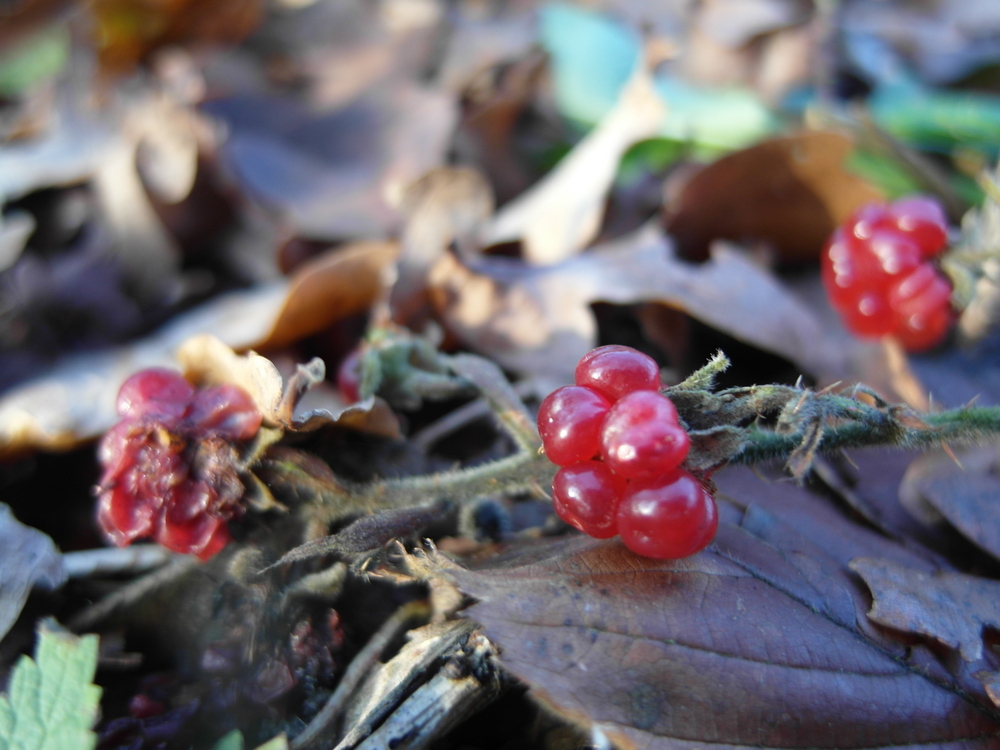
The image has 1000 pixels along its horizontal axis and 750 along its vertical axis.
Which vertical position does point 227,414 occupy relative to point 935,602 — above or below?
above

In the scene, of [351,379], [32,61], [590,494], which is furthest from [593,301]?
[32,61]

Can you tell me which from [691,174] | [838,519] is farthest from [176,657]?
[691,174]

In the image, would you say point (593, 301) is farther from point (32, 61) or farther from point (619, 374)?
point (32, 61)

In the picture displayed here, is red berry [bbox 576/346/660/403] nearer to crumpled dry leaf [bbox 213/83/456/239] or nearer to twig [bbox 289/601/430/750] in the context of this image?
twig [bbox 289/601/430/750]

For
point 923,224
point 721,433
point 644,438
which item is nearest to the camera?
point 644,438

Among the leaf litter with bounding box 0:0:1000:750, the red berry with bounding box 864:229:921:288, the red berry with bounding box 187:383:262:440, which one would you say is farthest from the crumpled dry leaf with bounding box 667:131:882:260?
the red berry with bounding box 187:383:262:440

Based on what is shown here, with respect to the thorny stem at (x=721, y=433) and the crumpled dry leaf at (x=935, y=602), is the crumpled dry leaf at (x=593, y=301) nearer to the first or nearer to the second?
the thorny stem at (x=721, y=433)
